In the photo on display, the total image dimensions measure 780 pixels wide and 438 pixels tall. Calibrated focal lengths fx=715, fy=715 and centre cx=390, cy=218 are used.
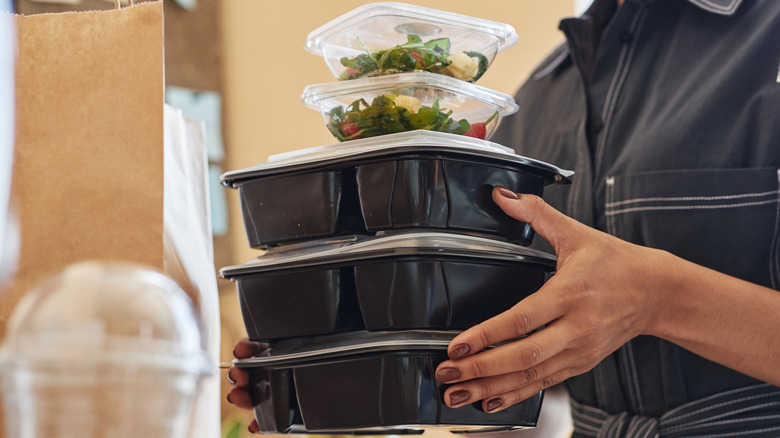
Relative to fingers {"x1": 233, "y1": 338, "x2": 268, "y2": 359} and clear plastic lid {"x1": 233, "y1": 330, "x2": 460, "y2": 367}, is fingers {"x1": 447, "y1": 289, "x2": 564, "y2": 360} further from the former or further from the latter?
fingers {"x1": 233, "y1": 338, "x2": 268, "y2": 359}

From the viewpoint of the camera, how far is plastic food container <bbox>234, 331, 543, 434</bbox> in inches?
24.5

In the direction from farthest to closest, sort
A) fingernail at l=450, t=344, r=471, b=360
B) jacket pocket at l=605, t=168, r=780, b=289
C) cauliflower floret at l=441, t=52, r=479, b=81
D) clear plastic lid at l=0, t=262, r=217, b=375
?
1. jacket pocket at l=605, t=168, r=780, b=289
2. cauliflower floret at l=441, t=52, r=479, b=81
3. fingernail at l=450, t=344, r=471, b=360
4. clear plastic lid at l=0, t=262, r=217, b=375

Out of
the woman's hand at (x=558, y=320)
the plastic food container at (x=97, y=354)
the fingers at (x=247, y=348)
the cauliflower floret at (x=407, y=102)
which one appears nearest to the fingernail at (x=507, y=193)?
the woman's hand at (x=558, y=320)

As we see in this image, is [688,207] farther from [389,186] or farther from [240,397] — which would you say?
[240,397]

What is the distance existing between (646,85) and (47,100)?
2.70ft

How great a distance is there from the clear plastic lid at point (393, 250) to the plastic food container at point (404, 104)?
0.35ft

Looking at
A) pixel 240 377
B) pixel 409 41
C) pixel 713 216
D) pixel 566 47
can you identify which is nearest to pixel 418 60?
pixel 409 41

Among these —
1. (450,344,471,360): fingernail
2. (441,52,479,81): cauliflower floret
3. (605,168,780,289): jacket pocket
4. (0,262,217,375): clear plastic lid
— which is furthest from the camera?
(605,168,780,289): jacket pocket

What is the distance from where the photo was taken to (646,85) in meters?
1.08

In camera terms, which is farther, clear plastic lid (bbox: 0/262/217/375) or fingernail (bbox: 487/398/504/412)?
fingernail (bbox: 487/398/504/412)

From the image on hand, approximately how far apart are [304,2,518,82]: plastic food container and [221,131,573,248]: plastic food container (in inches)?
3.4

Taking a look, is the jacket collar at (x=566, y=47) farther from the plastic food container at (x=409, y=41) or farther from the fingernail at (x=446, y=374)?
the fingernail at (x=446, y=374)

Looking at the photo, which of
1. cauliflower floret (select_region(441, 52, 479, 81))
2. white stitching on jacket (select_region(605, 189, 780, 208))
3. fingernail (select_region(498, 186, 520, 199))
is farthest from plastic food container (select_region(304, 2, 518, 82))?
white stitching on jacket (select_region(605, 189, 780, 208))

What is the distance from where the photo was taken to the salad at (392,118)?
67 cm
